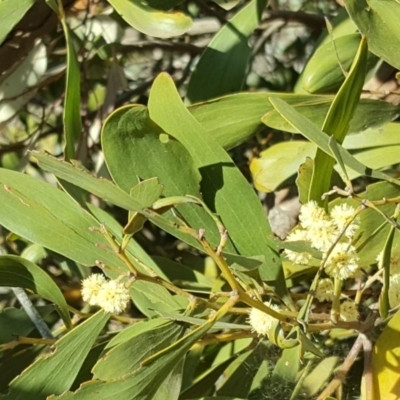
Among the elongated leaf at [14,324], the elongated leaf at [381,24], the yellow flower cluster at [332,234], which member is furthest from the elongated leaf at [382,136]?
the elongated leaf at [14,324]

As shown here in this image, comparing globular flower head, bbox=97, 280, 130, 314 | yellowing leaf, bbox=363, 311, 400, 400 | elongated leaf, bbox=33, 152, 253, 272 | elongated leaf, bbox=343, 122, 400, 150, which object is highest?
elongated leaf, bbox=33, 152, 253, 272

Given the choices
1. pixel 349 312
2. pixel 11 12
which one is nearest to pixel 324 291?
pixel 349 312

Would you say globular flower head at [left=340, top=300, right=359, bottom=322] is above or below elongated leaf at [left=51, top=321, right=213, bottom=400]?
below

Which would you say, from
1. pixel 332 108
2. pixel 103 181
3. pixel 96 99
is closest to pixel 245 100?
pixel 332 108

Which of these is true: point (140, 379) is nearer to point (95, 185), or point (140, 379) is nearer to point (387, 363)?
point (95, 185)

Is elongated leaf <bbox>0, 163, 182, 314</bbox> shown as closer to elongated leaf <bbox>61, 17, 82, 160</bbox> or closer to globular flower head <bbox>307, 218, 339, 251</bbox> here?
elongated leaf <bbox>61, 17, 82, 160</bbox>

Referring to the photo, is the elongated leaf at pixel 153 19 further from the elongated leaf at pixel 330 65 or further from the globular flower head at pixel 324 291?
the globular flower head at pixel 324 291

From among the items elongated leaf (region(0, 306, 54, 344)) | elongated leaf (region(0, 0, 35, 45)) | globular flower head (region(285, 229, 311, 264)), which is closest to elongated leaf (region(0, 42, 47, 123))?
elongated leaf (region(0, 0, 35, 45))
